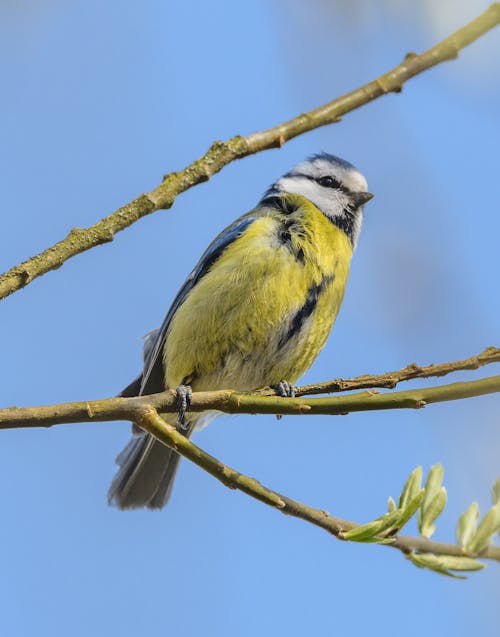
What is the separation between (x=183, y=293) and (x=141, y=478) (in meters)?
0.87

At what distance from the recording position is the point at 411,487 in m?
1.31

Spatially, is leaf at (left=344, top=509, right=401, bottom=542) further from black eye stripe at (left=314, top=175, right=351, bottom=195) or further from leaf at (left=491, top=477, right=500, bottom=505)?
black eye stripe at (left=314, top=175, right=351, bottom=195)

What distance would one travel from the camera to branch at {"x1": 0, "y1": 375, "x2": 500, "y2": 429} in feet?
4.58

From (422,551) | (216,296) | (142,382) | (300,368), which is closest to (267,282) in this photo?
(216,296)

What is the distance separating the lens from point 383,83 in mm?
1771

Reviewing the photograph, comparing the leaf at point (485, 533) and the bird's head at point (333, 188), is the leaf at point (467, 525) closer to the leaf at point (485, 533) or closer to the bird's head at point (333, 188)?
the leaf at point (485, 533)

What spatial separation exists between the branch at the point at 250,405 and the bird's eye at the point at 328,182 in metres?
2.05

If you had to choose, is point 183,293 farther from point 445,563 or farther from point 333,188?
point 445,563

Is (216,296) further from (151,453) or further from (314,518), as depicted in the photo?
(314,518)

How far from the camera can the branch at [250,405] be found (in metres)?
1.39

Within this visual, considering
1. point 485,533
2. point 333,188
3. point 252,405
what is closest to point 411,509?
point 485,533

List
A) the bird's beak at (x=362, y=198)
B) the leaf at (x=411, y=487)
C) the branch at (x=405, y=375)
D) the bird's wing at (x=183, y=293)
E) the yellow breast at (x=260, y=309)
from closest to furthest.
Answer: the leaf at (x=411, y=487), the branch at (x=405, y=375), the yellow breast at (x=260, y=309), the bird's wing at (x=183, y=293), the bird's beak at (x=362, y=198)

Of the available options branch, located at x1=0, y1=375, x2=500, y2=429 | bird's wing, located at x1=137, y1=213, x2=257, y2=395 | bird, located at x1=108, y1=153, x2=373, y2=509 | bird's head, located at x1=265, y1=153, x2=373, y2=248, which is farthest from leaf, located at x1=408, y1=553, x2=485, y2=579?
bird's head, located at x1=265, y1=153, x2=373, y2=248

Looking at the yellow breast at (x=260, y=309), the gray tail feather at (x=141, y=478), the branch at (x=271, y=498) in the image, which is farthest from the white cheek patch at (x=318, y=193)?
the branch at (x=271, y=498)
